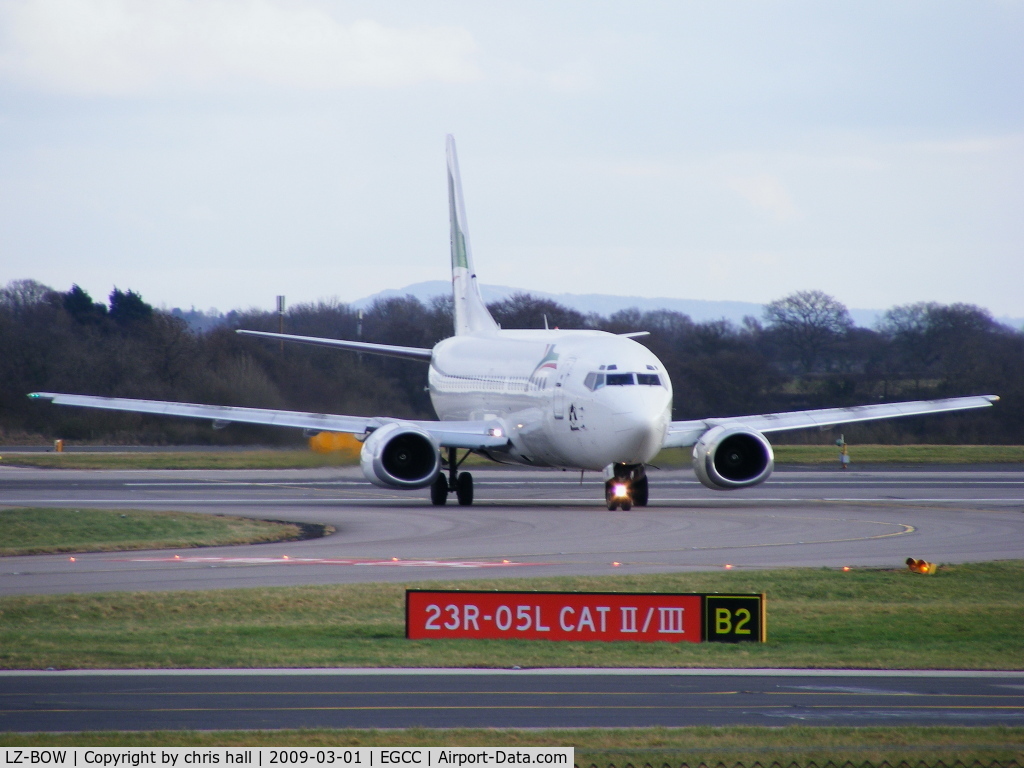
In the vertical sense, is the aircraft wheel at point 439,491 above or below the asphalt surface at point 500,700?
above

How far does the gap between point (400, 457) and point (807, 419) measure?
11.7m

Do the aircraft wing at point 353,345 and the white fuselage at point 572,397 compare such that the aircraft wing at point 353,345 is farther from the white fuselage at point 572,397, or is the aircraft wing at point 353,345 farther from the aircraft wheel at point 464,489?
the aircraft wheel at point 464,489

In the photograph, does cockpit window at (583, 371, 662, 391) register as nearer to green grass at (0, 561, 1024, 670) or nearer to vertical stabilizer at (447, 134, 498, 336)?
green grass at (0, 561, 1024, 670)

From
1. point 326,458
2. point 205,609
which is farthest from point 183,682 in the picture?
point 326,458

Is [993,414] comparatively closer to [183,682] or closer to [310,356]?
[310,356]

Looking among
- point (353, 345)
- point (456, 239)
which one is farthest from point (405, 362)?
point (353, 345)

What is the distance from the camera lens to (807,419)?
39.6m

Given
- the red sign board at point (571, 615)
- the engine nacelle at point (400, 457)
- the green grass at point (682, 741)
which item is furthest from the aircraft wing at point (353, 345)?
the green grass at point (682, 741)

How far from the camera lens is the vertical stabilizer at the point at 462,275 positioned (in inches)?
1977

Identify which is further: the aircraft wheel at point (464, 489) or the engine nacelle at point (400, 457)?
the aircraft wheel at point (464, 489)

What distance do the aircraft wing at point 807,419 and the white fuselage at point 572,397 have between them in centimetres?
259

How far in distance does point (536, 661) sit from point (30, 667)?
549 cm

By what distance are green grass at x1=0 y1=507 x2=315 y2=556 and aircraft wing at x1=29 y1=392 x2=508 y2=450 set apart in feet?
21.5

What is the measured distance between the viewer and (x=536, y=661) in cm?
1580
